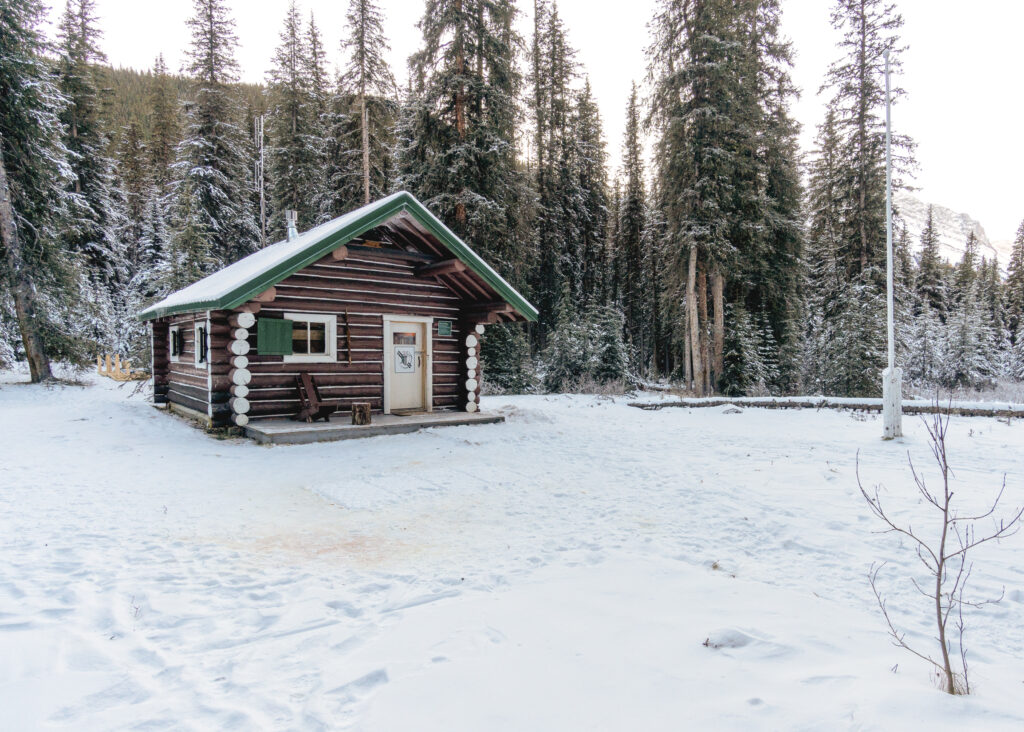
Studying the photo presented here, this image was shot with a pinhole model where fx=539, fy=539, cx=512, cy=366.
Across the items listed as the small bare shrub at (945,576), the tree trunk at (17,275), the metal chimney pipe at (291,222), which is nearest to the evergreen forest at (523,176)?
the tree trunk at (17,275)

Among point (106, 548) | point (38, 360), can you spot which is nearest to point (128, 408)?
point (38, 360)

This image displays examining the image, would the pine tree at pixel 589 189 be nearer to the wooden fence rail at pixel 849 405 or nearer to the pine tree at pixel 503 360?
the pine tree at pixel 503 360

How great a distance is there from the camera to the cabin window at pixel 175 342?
42.5ft

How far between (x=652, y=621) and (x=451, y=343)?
10.2 metres

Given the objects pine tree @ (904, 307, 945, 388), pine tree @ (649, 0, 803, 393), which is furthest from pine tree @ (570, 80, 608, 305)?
pine tree @ (904, 307, 945, 388)

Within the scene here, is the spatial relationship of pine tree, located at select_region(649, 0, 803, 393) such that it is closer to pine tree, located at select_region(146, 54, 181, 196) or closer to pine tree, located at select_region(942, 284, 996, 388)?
pine tree, located at select_region(942, 284, 996, 388)

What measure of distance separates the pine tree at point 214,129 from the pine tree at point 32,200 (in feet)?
28.6

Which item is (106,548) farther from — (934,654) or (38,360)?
(38,360)

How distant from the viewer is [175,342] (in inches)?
523

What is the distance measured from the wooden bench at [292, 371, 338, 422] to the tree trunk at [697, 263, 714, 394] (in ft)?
45.6

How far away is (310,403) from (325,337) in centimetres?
150

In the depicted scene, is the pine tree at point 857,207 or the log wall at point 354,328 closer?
the log wall at point 354,328

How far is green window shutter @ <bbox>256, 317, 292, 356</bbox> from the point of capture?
10234mm

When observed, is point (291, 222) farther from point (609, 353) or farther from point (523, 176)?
point (609, 353)
